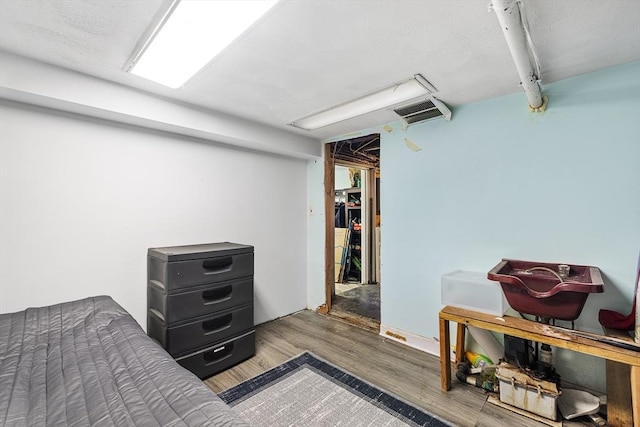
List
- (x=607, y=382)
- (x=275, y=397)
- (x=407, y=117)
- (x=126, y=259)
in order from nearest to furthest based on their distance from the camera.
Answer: (x=607, y=382), (x=275, y=397), (x=126, y=259), (x=407, y=117)

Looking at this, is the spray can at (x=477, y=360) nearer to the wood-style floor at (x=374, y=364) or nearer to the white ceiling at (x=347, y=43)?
the wood-style floor at (x=374, y=364)

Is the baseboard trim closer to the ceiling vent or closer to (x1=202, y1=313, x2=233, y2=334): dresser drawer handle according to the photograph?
(x1=202, y1=313, x2=233, y2=334): dresser drawer handle

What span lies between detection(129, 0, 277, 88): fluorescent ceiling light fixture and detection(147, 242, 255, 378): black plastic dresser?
1201mm

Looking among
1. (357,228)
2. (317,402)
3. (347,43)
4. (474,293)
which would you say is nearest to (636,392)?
(474,293)

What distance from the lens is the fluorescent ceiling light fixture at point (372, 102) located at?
1887mm

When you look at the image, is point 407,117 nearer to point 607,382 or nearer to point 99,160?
point 607,382

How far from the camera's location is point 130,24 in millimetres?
1234

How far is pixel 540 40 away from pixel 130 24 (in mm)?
2059

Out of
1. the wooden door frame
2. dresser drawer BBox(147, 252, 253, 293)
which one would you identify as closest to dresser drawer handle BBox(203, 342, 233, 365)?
dresser drawer BBox(147, 252, 253, 293)

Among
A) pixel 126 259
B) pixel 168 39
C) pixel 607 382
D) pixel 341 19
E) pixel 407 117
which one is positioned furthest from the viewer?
pixel 407 117

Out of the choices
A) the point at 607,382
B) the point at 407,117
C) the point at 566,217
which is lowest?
the point at 607,382

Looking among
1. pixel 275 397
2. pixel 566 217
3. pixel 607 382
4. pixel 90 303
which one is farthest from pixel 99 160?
pixel 607 382

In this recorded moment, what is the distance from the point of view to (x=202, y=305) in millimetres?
1939

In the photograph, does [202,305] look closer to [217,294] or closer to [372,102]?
[217,294]
